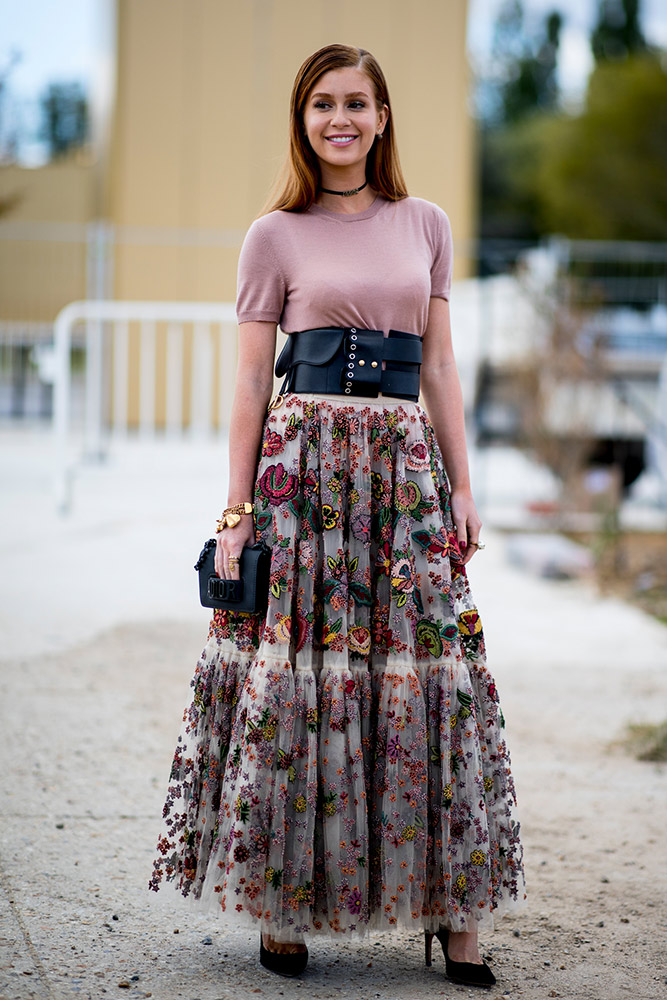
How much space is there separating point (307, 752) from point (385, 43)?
542 inches

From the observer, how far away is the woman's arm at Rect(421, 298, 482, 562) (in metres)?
2.64

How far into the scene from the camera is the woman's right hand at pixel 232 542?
248 centimetres

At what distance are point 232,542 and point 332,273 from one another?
1.92ft

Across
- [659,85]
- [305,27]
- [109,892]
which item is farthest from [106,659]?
[659,85]

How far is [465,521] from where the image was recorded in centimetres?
262

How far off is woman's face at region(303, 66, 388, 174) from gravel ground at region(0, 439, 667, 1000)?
5.33 ft

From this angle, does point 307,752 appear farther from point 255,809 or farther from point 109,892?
point 109,892

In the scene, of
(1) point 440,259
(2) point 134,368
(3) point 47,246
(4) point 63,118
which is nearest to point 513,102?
(4) point 63,118

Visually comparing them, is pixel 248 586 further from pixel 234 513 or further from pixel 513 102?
pixel 513 102

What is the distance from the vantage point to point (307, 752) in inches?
92.9

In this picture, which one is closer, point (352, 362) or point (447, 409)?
point (352, 362)

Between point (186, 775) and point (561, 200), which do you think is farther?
point (561, 200)

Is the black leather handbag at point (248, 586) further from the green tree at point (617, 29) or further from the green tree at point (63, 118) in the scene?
the green tree at point (617, 29)

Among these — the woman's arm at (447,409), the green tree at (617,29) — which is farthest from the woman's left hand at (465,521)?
the green tree at (617,29)
